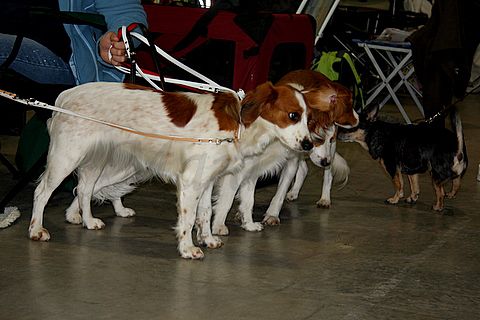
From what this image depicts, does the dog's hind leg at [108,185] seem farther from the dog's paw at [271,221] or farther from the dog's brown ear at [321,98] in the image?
the dog's brown ear at [321,98]

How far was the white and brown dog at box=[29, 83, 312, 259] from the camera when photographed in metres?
3.97

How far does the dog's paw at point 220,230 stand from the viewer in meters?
4.65

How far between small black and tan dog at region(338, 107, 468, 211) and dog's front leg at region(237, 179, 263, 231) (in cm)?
127

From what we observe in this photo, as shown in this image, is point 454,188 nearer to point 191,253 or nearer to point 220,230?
point 220,230

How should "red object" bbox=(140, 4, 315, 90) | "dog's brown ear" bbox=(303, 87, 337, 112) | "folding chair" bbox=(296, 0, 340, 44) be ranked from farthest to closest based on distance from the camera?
"folding chair" bbox=(296, 0, 340, 44)
"red object" bbox=(140, 4, 315, 90)
"dog's brown ear" bbox=(303, 87, 337, 112)

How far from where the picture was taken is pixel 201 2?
22.7 ft

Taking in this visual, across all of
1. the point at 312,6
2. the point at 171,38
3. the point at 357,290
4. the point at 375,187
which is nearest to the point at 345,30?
the point at 312,6

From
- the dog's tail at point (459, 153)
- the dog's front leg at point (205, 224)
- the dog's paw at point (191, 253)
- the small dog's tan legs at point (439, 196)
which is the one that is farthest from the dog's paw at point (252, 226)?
the dog's tail at point (459, 153)

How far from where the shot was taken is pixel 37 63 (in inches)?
187

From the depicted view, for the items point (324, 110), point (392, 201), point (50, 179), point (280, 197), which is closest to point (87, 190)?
point (50, 179)

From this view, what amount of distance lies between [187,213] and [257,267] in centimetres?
40

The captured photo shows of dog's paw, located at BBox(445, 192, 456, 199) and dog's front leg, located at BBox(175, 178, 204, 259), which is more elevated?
dog's front leg, located at BBox(175, 178, 204, 259)

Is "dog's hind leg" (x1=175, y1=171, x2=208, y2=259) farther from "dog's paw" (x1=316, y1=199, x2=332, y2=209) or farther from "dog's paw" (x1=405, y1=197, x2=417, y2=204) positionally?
"dog's paw" (x1=405, y1=197, x2=417, y2=204)

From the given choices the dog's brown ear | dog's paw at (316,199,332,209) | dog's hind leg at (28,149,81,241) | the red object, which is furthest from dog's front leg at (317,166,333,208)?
dog's hind leg at (28,149,81,241)
